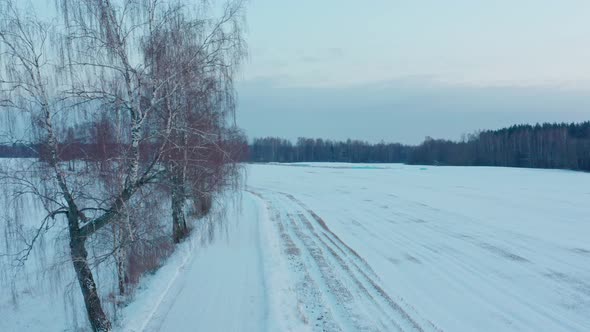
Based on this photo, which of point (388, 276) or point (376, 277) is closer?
point (376, 277)

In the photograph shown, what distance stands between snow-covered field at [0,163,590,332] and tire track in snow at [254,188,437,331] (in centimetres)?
3

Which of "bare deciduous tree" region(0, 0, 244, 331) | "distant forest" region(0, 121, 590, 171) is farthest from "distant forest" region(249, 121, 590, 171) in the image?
"bare deciduous tree" region(0, 0, 244, 331)

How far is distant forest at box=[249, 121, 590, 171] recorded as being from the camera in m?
71.1

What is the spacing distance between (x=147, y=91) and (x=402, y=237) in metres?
10.9

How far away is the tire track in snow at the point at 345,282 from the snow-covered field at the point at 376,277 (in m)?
0.03

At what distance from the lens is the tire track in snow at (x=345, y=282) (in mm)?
8328

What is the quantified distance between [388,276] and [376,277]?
36 cm

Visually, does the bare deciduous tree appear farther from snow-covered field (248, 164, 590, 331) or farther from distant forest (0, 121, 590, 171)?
snow-covered field (248, 164, 590, 331)

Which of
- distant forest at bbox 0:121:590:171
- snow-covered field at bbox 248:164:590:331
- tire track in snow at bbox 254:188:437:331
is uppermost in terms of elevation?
distant forest at bbox 0:121:590:171

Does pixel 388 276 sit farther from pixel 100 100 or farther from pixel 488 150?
pixel 488 150

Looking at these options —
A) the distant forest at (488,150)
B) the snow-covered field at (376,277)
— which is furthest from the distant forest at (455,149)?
the snow-covered field at (376,277)

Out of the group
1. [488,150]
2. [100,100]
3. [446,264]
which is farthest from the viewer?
[488,150]

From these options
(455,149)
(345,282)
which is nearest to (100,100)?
(345,282)

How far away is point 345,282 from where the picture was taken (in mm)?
10953
